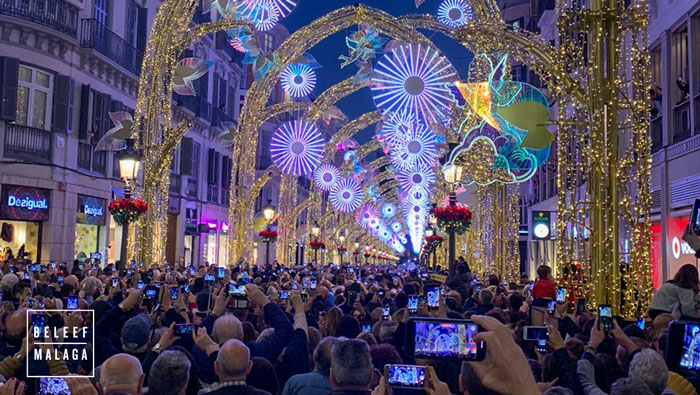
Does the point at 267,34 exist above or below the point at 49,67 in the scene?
above

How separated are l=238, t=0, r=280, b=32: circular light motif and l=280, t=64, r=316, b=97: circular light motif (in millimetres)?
12340

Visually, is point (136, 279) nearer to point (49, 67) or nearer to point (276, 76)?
point (49, 67)

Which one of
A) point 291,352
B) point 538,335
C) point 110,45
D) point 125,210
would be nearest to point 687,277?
point 538,335

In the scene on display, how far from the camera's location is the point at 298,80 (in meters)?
38.1

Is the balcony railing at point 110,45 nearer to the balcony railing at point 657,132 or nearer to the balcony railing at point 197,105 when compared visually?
the balcony railing at point 197,105

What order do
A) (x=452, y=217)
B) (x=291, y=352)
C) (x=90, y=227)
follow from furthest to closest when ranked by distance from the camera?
1. (x=90, y=227)
2. (x=452, y=217)
3. (x=291, y=352)

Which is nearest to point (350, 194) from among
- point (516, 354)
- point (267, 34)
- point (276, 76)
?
point (276, 76)

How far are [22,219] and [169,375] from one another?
21.3 m

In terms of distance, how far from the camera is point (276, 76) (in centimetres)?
3184

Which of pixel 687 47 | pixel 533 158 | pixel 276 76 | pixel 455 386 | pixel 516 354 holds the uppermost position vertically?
pixel 276 76

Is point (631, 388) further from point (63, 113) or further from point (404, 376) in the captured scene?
point (63, 113)

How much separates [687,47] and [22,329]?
17.6 metres

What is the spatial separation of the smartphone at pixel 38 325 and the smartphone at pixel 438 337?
347 cm

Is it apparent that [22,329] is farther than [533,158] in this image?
No
